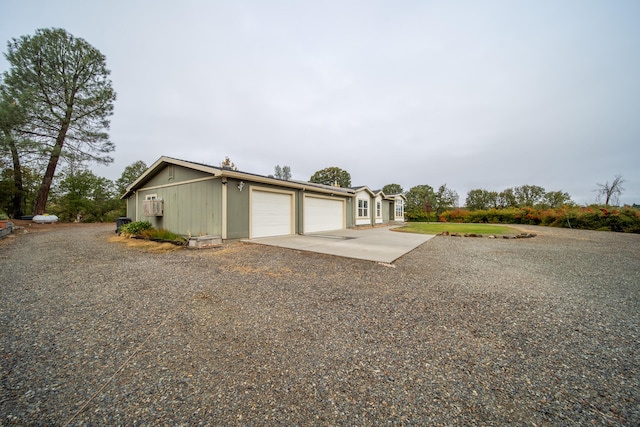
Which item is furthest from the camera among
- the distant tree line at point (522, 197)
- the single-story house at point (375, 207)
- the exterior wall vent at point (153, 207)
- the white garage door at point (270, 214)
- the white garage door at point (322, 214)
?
the distant tree line at point (522, 197)

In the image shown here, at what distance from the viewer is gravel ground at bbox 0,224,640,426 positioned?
135cm

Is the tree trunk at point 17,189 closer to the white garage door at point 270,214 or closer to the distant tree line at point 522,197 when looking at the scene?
the white garage door at point 270,214

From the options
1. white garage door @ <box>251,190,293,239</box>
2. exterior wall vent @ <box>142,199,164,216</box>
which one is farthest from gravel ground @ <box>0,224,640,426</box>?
exterior wall vent @ <box>142,199,164,216</box>

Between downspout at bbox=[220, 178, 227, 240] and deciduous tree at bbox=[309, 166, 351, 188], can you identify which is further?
deciduous tree at bbox=[309, 166, 351, 188]

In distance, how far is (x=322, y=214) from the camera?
12.1 m

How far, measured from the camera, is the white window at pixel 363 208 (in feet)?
54.8

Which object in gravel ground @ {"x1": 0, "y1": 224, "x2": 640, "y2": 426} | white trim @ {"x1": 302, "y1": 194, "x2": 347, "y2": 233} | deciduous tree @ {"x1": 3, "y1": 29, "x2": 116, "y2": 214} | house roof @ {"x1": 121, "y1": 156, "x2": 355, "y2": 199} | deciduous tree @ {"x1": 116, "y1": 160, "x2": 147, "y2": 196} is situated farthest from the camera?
deciduous tree @ {"x1": 116, "y1": 160, "x2": 147, "y2": 196}

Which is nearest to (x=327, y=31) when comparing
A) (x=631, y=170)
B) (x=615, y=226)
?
(x=615, y=226)

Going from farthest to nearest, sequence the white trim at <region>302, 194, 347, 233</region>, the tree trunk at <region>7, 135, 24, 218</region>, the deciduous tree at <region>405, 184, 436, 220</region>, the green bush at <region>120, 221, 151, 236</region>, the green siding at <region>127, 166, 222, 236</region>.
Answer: the deciduous tree at <region>405, 184, 436, 220</region>, the tree trunk at <region>7, 135, 24, 218</region>, the white trim at <region>302, 194, 347, 233</region>, the green bush at <region>120, 221, 151, 236</region>, the green siding at <region>127, 166, 222, 236</region>

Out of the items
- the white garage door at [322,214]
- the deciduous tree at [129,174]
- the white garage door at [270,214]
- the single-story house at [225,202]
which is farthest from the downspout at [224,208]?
the deciduous tree at [129,174]

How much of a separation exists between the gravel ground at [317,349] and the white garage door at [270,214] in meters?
4.82

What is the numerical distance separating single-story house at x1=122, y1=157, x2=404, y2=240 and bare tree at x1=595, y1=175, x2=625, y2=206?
1330 inches

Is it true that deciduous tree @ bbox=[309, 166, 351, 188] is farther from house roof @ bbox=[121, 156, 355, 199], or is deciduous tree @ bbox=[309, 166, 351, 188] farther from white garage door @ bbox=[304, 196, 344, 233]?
house roof @ bbox=[121, 156, 355, 199]

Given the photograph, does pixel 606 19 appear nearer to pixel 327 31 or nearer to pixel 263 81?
pixel 327 31
